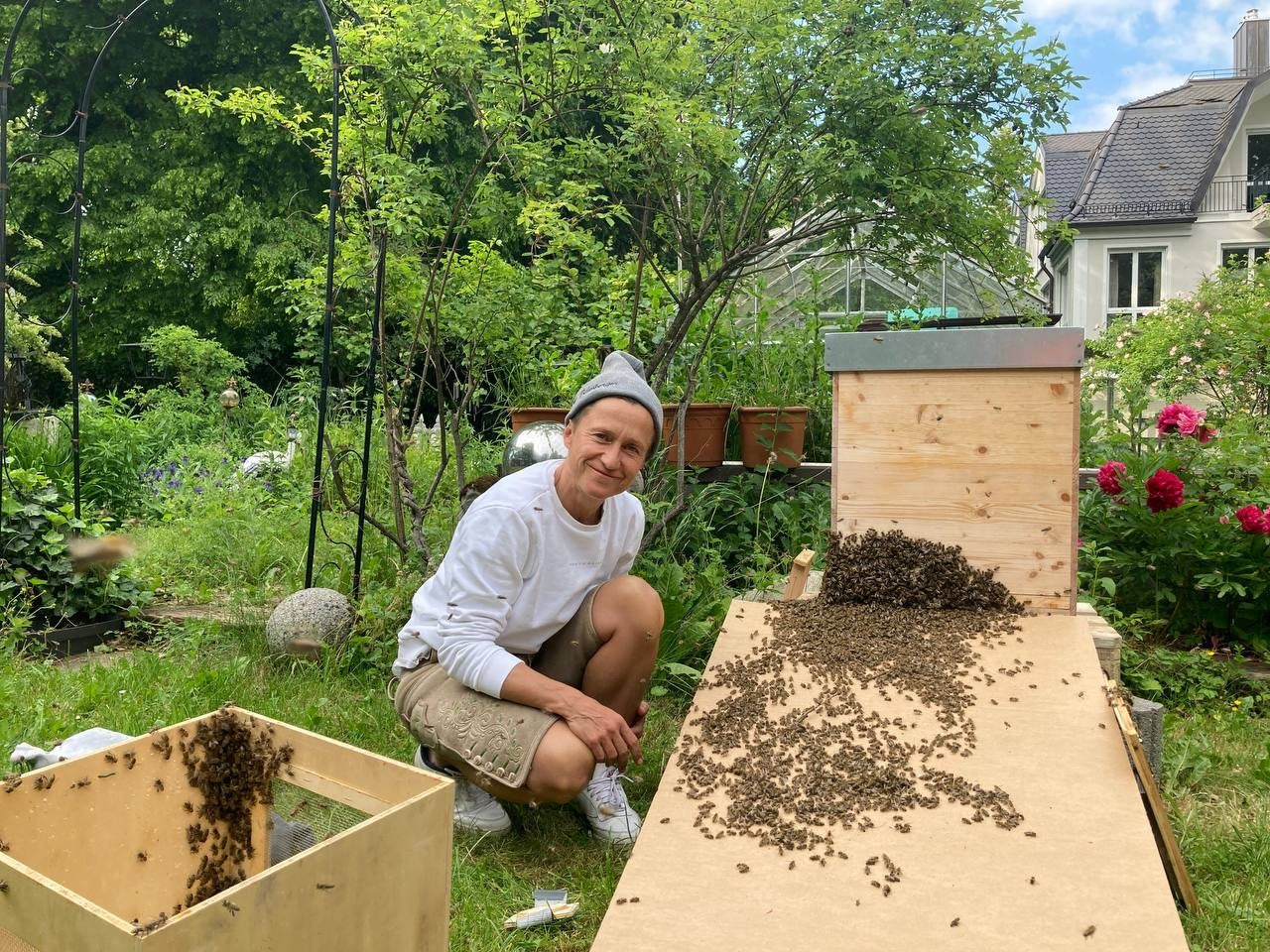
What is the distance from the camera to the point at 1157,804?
2.16 metres

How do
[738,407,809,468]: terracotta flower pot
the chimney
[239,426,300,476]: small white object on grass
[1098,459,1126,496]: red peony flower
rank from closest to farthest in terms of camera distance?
[1098,459,1126,496]: red peony flower, [738,407,809,468]: terracotta flower pot, [239,426,300,476]: small white object on grass, the chimney

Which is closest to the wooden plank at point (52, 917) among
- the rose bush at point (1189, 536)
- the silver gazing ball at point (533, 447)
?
the silver gazing ball at point (533, 447)

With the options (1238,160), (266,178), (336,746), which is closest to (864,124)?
(336,746)

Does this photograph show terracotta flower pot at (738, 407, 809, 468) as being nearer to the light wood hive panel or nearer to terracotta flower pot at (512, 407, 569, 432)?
terracotta flower pot at (512, 407, 569, 432)

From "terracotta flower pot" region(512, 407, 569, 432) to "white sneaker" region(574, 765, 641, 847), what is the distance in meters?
2.30

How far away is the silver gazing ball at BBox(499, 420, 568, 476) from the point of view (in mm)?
4242

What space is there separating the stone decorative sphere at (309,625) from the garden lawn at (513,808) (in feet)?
0.33

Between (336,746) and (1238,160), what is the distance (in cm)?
2427

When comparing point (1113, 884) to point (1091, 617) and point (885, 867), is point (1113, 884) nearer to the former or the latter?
point (885, 867)

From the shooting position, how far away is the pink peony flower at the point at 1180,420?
4.77m

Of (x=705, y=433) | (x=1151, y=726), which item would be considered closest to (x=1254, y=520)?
(x=1151, y=726)

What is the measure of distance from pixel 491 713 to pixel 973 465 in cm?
159

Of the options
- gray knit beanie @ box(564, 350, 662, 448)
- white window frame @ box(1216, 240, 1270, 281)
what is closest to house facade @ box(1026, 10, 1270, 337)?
white window frame @ box(1216, 240, 1270, 281)

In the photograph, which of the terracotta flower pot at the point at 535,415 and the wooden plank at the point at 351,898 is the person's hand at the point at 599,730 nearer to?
the wooden plank at the point at 351,898
